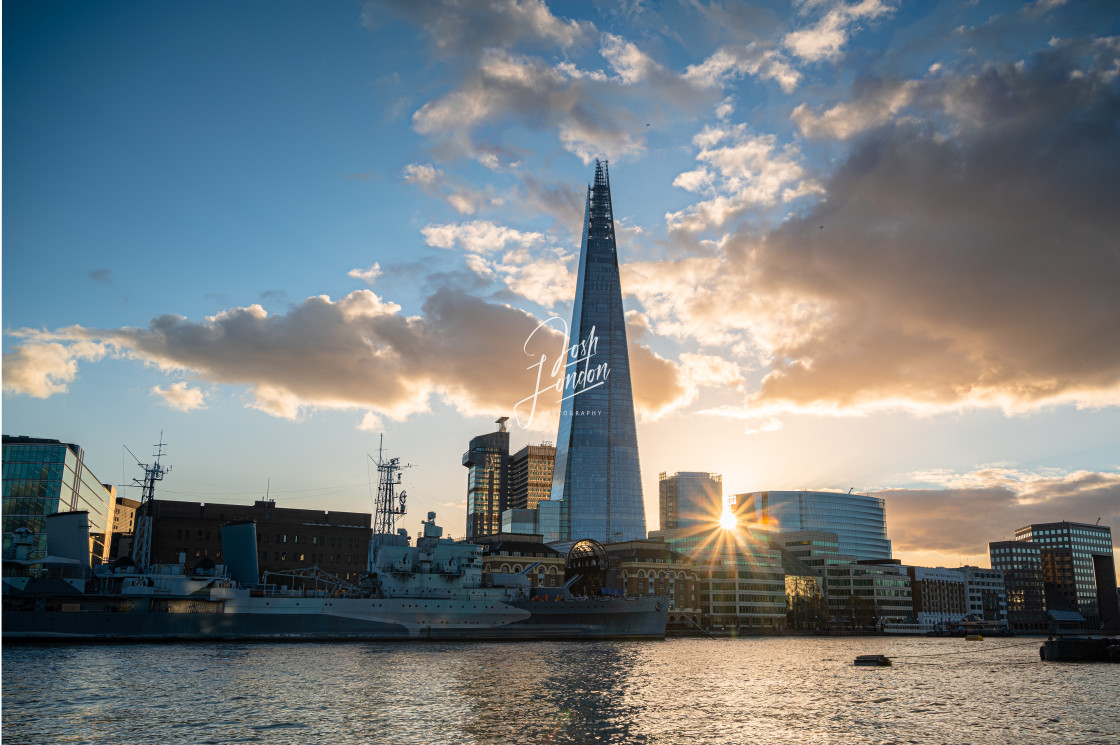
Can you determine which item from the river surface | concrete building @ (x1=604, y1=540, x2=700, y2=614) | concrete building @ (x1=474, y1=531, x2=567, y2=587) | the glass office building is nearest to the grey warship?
the river surface

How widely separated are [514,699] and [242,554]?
194 ft

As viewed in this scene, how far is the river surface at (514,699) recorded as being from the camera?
34.6 metres

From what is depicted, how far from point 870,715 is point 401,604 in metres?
60.2

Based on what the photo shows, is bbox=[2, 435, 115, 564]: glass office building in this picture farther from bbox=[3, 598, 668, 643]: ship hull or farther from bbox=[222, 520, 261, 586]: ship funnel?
bbox=[222, 520, 261, 586]: ship funnel

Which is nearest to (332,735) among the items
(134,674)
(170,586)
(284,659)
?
(134,674)

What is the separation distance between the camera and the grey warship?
76.4 meters

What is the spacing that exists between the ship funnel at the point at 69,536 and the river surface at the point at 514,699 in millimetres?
13002

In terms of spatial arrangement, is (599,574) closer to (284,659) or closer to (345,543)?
(345,543)

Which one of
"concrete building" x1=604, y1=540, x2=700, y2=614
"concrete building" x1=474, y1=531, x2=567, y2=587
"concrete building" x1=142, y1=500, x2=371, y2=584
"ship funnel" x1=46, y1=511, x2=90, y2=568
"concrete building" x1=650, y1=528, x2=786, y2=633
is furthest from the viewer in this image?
"concrete building" x1=650, y1=528, x2=786, y2=633

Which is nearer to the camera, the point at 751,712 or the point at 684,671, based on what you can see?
the point at 751,712

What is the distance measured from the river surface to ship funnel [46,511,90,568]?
13002 millimetres

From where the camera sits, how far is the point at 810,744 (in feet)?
111

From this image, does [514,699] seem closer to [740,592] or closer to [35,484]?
[35,484]

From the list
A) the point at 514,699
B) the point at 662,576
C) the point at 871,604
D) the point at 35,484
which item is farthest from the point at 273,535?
the point at 871,604
